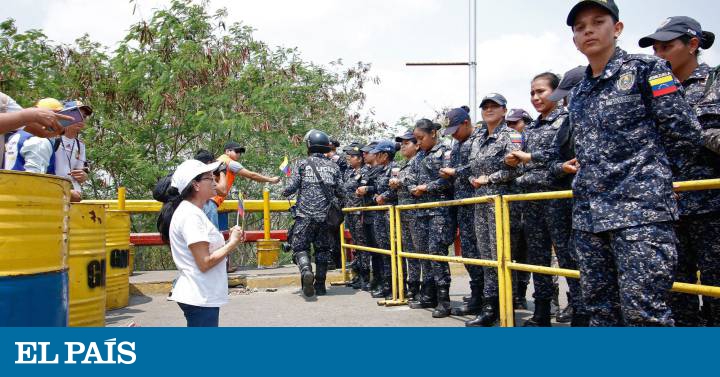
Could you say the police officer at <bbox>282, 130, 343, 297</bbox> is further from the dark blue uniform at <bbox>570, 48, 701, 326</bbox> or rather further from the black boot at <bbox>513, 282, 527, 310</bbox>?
the dark blue uniform at <bbox>570, 48, 701, 326</bbox>

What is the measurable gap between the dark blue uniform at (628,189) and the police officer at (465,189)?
94.7 inches

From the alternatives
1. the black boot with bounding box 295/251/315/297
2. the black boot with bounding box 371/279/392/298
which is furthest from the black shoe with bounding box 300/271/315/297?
the black boot with bounding box 371/279/392/298

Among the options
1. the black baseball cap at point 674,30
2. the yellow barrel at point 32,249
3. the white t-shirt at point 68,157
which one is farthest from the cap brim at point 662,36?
the white t-shirt at point 68,157

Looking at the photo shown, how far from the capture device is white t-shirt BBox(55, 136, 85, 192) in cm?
467

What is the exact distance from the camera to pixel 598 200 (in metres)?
2.38

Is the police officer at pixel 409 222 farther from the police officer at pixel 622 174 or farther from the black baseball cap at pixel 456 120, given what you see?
the police officer at pixel 622 174

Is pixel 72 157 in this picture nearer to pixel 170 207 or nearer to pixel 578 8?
pixel 170 207

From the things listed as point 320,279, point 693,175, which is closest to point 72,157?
point 320,279

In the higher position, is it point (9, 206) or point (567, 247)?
point (9, 206)

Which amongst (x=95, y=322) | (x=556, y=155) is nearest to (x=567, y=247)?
(x=556, y=155)

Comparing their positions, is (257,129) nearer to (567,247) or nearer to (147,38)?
(147,38)

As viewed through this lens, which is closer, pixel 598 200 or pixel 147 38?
pixel 598 200

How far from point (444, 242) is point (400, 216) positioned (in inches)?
40.1
